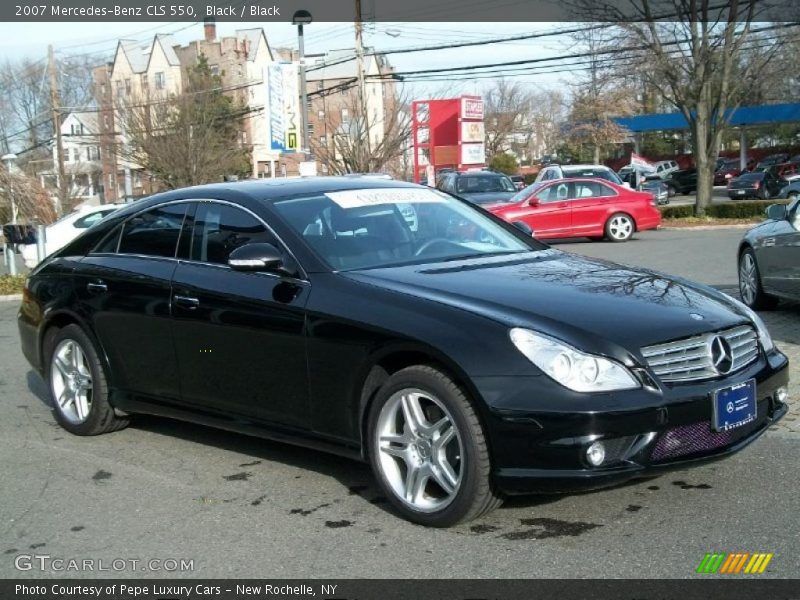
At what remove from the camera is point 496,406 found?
4.16m

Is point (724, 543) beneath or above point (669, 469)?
beneath

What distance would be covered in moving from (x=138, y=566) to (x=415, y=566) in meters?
1.21

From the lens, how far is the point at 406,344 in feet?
14.7

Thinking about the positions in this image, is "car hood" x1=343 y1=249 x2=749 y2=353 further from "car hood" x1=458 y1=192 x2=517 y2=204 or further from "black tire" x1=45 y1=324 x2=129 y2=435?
"car hood" x1=458 y1=192 x2=517 y2=204

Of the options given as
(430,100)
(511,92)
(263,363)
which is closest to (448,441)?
(263,363)

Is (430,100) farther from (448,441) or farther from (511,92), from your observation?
(511,92)

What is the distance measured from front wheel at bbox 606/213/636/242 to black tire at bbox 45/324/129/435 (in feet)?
58.8

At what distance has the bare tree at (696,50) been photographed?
A: 2703 cm

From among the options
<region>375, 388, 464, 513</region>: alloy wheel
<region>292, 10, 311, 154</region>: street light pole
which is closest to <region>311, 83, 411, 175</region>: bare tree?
<region>292, 10, 311, 154</region>: street light pole

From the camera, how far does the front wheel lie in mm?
23000

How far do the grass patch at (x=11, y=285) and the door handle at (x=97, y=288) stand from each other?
11799mm

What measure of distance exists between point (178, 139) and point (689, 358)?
1556 inches

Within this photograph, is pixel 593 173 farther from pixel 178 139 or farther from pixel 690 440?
pixel 690 440
